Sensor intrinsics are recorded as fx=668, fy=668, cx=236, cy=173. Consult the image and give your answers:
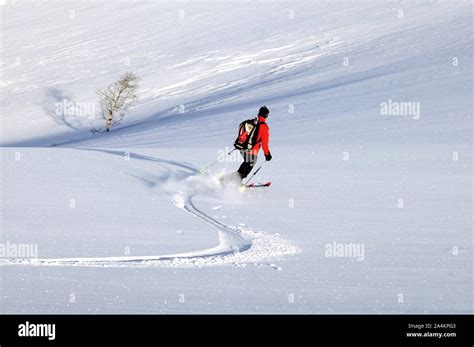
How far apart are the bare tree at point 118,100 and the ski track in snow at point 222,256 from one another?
39888 millimetres

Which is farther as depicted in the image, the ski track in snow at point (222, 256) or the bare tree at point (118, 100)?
the bare tree at point (118, 100)

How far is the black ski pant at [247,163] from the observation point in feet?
35.8

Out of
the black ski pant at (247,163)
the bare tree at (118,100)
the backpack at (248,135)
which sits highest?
the bare tree at (118,100)

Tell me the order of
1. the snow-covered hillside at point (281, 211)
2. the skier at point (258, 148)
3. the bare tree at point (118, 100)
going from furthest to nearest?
the bare tree at point (118, 100) < the skier at point (258, 148) < the snow-covered hillside at point (281, 211)

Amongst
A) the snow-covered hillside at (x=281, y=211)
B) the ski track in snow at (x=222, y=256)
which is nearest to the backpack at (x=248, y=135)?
the snow-covered hillside at (x=281, y=211)

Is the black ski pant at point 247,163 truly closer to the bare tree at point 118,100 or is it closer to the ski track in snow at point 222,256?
the ski track in snow at point 222,256

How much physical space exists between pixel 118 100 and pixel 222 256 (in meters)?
43.2

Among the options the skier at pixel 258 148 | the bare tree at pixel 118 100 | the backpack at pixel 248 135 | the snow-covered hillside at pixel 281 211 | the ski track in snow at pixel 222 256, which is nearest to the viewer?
the snow-covered hillside at pixel 281 211

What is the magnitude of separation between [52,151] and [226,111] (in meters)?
18.0

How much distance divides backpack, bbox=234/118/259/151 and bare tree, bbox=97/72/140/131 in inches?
1432

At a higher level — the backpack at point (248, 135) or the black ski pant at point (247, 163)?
the backpack at point (248, 135)

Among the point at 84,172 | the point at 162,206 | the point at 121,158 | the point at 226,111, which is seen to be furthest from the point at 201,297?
the point at 226,111

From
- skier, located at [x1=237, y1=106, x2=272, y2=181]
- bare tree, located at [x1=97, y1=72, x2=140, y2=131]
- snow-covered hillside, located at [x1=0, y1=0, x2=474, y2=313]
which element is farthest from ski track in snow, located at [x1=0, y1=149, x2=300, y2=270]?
bare tree, located at [x1=97, y1=72, x2=140, y2=131]

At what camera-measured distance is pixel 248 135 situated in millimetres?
10898
